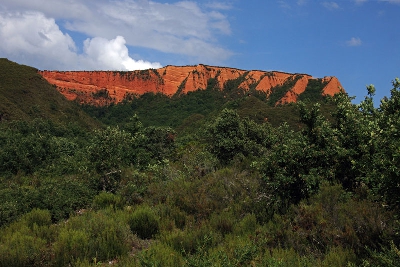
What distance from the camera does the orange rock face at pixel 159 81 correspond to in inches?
3733

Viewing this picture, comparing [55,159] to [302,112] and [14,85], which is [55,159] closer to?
[302,112]

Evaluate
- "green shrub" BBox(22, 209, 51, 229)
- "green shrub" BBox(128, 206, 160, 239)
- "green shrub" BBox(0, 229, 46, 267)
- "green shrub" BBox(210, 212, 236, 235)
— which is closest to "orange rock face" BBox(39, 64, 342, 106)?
"green shrub" BBox(210, 212, 236, 235)

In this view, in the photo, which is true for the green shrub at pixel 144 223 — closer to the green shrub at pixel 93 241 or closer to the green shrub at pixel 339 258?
the green shrub at pixel 93 241

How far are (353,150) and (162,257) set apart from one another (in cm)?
511

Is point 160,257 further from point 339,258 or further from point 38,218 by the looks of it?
point 38,218

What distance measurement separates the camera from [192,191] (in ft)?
32.7

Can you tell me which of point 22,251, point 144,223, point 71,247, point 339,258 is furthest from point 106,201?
point 339,258

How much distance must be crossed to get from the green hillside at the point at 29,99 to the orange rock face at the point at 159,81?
35209 millimetres

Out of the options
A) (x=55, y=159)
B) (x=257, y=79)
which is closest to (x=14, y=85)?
(x=55, y=159)

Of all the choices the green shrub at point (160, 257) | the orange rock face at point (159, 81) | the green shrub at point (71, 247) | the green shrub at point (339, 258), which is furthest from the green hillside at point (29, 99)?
the green shrub at point (339, 258)

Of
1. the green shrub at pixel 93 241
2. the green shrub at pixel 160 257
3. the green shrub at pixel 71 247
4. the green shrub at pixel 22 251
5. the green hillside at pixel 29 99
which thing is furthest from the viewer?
the green hillside at pixel 29 99

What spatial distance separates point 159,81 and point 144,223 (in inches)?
4132

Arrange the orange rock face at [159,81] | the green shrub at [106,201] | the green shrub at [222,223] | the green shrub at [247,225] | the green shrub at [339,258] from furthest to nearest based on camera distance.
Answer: the orange rock face at [159,81], the green shrub at [106,201], the green shrub at [222,223], the green shrub at [247,225], the green shrub at [339,258]

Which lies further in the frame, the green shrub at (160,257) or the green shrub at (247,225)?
the green shrub at (247,225)
